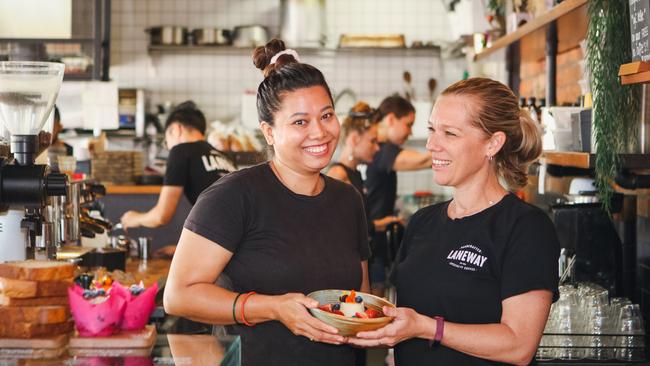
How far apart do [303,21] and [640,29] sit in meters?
5.85

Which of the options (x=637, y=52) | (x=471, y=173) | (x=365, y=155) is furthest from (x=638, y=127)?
(x=365, y=155)

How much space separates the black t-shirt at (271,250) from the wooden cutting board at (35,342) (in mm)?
522

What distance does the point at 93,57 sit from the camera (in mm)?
6480

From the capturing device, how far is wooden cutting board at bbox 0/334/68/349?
2.02 meters

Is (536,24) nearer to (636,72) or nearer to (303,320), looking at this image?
(636,72)

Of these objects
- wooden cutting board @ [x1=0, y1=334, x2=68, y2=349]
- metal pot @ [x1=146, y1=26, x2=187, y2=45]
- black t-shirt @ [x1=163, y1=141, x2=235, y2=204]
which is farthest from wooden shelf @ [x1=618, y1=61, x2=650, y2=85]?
metal pot @ [x1=146, y1=26, x2=187, y2=45]

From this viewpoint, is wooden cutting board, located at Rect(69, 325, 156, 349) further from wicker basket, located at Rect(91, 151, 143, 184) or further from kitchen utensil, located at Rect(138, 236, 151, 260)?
wicker basket, located at Rect(91, 151, 143, 184)

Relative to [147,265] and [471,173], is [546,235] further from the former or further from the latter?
[147,265]

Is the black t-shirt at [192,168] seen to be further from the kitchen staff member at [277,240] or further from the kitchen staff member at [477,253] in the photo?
the kitchen staff member at [477,253]

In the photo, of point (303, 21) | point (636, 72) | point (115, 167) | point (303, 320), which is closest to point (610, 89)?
point (636, 72)

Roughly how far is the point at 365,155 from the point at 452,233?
3.22 meters

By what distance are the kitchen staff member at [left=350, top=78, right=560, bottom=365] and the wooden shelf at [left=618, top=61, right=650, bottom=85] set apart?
402mm

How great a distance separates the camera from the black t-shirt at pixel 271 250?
2.48 metres

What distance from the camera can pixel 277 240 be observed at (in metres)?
2.52
